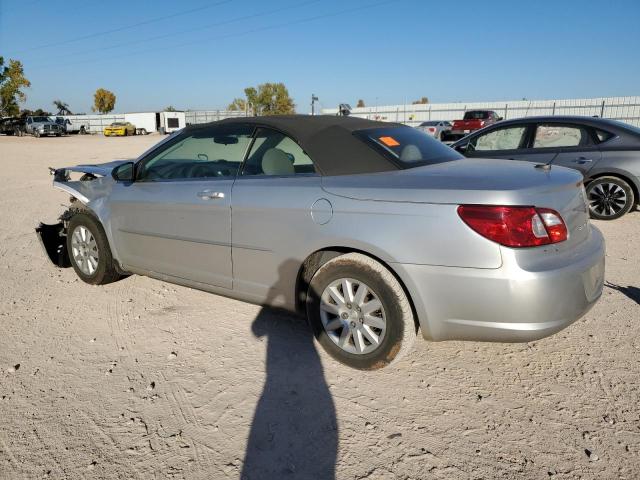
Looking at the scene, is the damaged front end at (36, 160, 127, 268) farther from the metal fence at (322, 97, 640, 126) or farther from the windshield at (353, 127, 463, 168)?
the metal fence at (322, 97, 640, 126)

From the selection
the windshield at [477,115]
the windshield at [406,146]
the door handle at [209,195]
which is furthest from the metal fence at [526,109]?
the door handle at [209,195]

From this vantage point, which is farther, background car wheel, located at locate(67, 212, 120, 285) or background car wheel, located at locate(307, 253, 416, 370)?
background car wheel, located at locate(67, 212, 120, 285)

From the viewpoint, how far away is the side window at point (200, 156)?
3.54 meters

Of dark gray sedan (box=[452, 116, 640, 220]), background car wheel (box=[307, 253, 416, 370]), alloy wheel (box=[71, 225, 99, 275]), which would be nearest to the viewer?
background car wheel (box=[307, 253, 416, 370])

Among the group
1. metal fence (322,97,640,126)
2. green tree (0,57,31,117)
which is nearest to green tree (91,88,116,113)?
green tree (0,57,31,117)

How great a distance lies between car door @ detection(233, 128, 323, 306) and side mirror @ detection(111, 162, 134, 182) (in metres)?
1.29

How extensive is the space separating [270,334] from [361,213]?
4.22 ft

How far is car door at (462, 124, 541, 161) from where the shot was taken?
716 centimetres

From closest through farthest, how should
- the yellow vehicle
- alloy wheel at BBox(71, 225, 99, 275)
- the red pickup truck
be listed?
alloy wheel at BBox(71, 225, 99, 275), the red pickup truck, the yellow vehicle

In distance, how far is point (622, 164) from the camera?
6652 millimetres

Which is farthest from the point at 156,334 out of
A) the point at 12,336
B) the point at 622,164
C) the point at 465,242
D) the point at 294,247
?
the point at 622,164

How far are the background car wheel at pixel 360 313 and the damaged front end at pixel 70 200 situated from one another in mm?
2531

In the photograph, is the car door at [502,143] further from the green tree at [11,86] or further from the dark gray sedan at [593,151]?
the green tree at [11,86]

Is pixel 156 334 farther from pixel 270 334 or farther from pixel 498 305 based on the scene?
pixel 498 305
